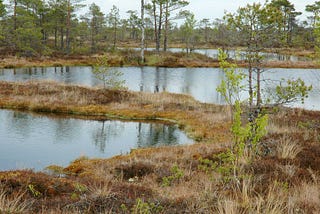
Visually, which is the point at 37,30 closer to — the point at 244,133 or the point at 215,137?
the point at 215,137

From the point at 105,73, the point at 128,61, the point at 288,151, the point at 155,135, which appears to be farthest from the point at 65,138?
the point at 128,61

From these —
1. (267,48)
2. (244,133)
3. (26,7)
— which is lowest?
(244,133)

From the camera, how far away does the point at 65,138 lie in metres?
15.7

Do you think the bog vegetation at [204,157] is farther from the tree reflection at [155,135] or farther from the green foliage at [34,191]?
the tree reflection at [155,135]

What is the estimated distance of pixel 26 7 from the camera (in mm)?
61031

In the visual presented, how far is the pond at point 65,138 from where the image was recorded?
13.0 metres

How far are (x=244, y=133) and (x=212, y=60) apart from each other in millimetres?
50294

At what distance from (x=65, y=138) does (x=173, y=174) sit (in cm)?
791

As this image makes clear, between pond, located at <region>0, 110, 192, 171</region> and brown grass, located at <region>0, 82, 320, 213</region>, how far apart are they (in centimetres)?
110

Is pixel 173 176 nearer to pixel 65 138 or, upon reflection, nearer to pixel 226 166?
pixel 226 166

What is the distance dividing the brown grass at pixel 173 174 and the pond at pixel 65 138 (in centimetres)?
110

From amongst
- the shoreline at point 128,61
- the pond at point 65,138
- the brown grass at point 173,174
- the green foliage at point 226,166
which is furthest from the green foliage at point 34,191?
the shoreline at point 128,61

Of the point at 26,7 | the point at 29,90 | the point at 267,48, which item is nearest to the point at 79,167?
the point at 267,48

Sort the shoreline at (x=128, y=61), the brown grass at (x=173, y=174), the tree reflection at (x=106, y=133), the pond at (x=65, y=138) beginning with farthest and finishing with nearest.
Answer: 1. the shoreline at (x=128, y=61)
2. the tree reflection at (x=106, y=133)
3. the pond at (x=65, y=138)
4. the brown grass at (x=173, y=174)
